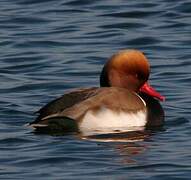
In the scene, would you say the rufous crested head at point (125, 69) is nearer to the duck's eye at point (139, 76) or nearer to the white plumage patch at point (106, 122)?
→ the duck's eye at point (139, 76)

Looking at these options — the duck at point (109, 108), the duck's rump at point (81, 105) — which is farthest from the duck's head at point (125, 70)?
the duck's rump at point (81, 105)

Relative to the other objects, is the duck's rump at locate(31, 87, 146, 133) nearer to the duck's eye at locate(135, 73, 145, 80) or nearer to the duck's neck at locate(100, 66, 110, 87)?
the duck's neck at locate(100, 66, 110, 87)

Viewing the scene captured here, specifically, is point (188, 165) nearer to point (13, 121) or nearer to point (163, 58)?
point (13, 121)

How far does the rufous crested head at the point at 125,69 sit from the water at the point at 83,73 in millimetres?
580

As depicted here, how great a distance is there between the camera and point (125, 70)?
38.9 ft

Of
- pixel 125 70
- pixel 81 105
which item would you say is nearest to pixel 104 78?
pixel 125 70

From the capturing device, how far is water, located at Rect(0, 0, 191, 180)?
32.4 ft

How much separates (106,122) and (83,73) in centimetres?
310

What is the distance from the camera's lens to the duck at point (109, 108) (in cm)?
1110

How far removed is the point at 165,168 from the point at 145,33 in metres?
6.96

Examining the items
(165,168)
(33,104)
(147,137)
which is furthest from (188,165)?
(33,104)

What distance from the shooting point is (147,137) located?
437 inches

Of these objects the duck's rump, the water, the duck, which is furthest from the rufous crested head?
the water

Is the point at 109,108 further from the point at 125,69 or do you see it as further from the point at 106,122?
the point at 125,69
